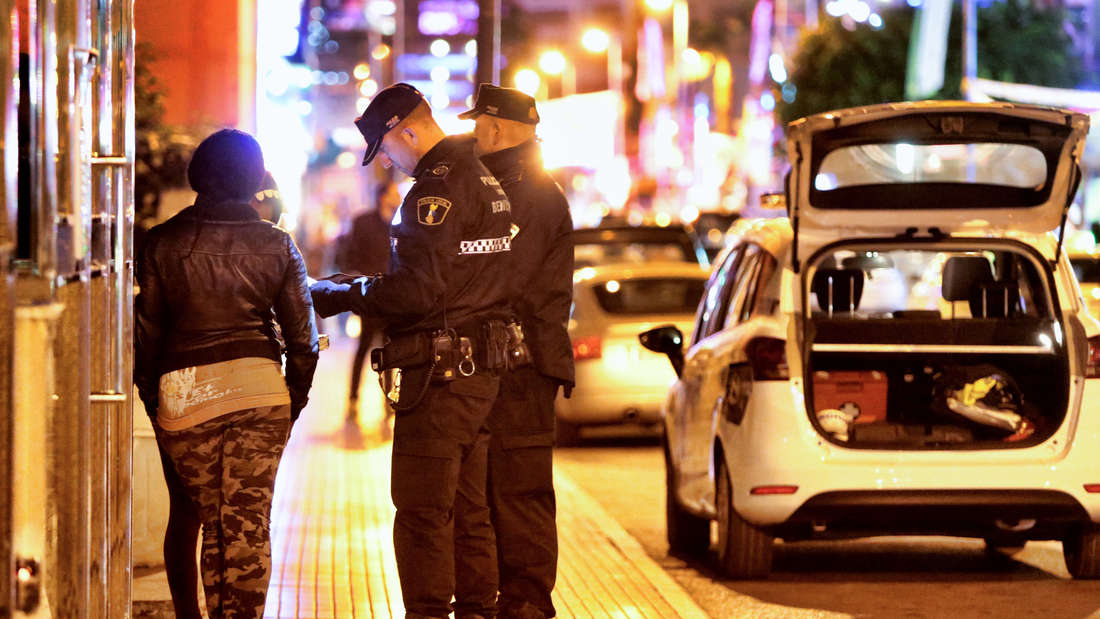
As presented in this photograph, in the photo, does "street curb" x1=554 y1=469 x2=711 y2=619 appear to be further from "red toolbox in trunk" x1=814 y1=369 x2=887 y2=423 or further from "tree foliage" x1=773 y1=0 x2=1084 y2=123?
"tree foliage" x1=773 y1=0 x2=1084 y2=123

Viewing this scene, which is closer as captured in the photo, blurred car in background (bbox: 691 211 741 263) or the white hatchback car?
the white hatchback car

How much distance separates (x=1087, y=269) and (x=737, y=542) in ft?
30.0

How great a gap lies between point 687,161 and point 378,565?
70.9 m

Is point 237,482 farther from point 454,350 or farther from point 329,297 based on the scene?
point 454,350

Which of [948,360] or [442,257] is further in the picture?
[948,360]

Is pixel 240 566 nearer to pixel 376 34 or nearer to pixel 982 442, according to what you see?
pixel 982 442

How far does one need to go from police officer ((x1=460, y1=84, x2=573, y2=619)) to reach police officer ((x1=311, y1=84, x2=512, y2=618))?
297mm

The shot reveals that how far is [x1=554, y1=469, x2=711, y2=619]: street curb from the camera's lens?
7566mm

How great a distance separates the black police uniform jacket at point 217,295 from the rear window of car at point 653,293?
29.5 ft

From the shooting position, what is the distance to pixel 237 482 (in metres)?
5.88

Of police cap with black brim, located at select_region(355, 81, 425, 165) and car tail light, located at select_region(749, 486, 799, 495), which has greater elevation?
police cap with black brim, located at select_region(355, 81, 425, 165)

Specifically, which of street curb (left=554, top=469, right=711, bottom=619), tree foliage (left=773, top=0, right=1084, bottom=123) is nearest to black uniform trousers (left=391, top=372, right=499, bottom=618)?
street curb (left=554, top=469, right=711, bottom=619)

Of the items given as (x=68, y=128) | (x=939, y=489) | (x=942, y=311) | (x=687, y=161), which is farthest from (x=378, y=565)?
(x=687, y=161)

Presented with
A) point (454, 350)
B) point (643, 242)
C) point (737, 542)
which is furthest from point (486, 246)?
point (643, 242)
